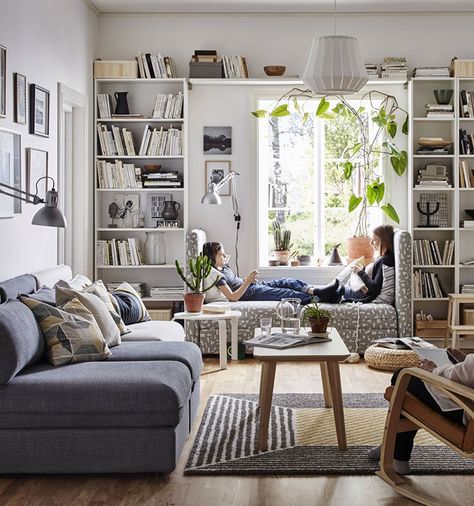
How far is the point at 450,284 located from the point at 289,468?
13.4 ft

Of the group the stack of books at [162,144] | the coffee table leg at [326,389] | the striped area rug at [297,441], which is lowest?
the striped area rug at [297,441]

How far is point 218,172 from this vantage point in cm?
772

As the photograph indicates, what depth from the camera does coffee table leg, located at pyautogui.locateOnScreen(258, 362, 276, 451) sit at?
4.31 m

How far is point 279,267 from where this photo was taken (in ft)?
25.2

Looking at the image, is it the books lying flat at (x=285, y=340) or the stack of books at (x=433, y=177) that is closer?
the books lying flat at (x=285, y=340)

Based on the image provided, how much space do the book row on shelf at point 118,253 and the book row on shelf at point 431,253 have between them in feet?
8.09

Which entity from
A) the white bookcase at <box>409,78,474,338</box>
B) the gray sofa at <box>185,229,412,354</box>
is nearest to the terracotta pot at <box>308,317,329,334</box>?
the gray sofa at <box>185,229,412,354</box>

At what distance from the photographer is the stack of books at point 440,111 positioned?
7.34 metres

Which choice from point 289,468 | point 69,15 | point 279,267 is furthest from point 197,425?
point 69,15

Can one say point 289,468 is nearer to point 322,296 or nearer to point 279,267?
point 322,296

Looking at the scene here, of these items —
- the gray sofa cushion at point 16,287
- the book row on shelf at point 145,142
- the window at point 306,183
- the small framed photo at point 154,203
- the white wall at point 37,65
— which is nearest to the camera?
the gray sofa cushion at point 16,287

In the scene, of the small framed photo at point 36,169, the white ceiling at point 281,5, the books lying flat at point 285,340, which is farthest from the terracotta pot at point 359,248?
the small framed photo at point 36,169

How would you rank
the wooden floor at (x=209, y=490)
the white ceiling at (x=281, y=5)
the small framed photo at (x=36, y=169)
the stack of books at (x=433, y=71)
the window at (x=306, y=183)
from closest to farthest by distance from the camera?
1. the wooden floor at (x=209, y=490)
2. the small framed photo at (x=36, y=169)
3. the white ceiling at (x=281, y=5)
4. the stack of books at (x=433, y=71)
5. the window at (x=306, y=183)

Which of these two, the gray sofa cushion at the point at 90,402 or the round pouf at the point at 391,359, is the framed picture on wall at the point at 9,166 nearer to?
the gray sofa cushion at the point at 90,402
